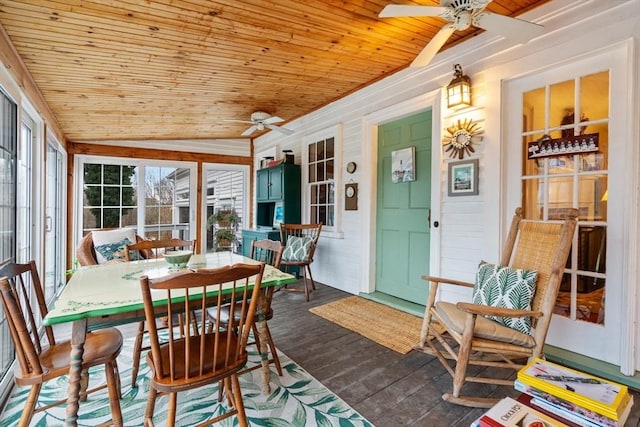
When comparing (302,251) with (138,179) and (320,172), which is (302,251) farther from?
(138,179)

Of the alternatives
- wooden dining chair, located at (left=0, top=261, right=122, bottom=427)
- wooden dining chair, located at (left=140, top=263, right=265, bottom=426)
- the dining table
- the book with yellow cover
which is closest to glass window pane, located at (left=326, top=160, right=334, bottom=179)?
the dining table

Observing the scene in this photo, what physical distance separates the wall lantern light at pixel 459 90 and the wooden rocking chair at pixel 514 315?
3.68ft

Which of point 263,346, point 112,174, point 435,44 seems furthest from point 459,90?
point 112,174

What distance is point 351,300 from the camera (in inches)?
151

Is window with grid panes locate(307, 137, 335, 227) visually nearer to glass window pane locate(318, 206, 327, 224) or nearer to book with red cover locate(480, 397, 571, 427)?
glass window pane locate(318, 206, 327, 224)

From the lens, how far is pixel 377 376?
7.03 feet

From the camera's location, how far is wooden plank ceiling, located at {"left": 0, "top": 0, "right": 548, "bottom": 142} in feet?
7.04

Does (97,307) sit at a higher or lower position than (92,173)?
lower

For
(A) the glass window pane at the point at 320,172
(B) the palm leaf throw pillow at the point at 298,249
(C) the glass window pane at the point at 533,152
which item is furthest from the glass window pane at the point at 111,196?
(C) the glass window pane at the point at 533,152

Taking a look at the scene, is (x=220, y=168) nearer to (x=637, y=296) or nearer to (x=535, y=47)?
(x=535, y=47)

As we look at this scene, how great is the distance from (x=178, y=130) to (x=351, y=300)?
4.08 metres

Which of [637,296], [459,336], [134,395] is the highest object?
[637,296]

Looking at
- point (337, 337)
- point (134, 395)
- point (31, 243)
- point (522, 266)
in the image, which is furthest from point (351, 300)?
point (31, 243)

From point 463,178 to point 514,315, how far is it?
4.76 ft
